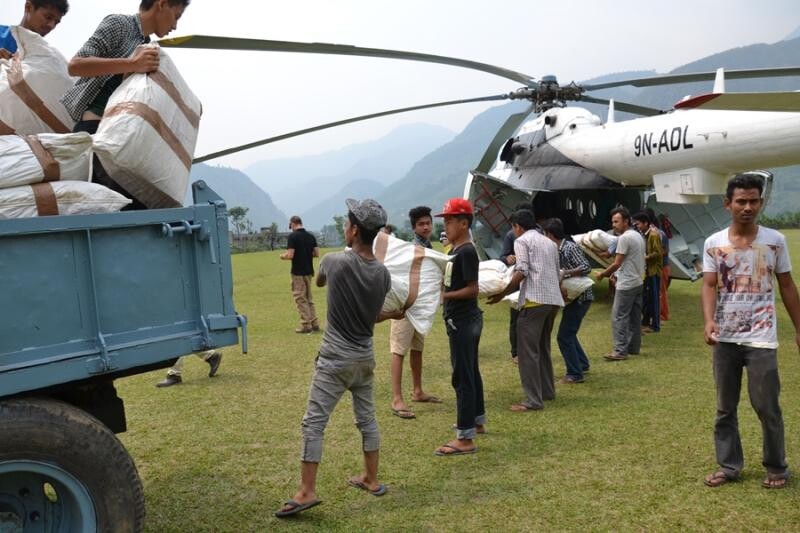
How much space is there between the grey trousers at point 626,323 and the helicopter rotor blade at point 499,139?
18.6 feet

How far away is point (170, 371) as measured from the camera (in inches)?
262

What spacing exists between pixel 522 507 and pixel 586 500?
385 mm

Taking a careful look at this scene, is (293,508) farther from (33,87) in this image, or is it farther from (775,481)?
(775,481)

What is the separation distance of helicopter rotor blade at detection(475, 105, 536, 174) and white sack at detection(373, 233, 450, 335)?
25.8 feet

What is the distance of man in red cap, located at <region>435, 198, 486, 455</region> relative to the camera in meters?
4.48

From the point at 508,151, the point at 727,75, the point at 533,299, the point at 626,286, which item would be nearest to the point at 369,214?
the point at 533,299

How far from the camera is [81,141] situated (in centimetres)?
276

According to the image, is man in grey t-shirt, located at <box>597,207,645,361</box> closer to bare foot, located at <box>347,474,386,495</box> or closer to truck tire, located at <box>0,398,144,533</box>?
bare foot, located at <box>347,474,386,495</box>

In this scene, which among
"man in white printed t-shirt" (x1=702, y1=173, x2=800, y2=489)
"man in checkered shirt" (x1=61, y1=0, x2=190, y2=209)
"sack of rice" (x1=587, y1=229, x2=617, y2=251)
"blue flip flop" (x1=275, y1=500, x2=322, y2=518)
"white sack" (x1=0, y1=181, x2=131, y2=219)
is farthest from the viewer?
"sack of rice" (x1=587, y1=229, x2=617, y2=251)

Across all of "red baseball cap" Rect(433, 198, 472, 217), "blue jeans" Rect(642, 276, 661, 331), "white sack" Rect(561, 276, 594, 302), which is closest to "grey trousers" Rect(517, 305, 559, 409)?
"white sack" Rect(561, 276, 594, 302)

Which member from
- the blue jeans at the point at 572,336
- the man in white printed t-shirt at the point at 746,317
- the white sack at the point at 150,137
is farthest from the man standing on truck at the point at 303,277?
the man in white printed t-shirt at the point at 746,317

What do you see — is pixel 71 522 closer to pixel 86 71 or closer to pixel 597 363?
pixel 86 71

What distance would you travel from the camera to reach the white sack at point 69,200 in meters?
2.56

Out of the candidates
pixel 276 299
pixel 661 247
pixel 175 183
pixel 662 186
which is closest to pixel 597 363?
pixel 661 247
